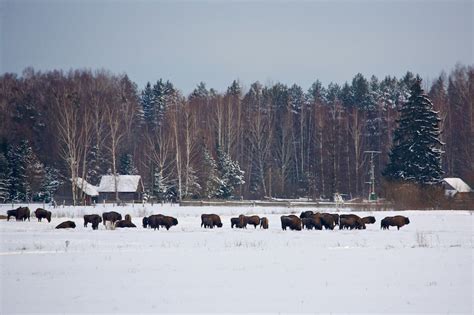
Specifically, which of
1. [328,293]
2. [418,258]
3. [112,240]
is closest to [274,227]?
[112,240]

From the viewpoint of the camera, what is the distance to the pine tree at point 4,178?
69.6 m

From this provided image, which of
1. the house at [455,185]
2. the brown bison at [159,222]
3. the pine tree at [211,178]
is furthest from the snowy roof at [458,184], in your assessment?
the brown bison at [159,222]

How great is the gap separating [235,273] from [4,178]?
184ft

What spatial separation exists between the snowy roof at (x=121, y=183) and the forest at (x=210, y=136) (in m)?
1.73

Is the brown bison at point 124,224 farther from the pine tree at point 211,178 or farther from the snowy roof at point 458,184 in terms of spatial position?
the snowy roof at point 458,184

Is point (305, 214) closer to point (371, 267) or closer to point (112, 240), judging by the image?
point (112, 240)

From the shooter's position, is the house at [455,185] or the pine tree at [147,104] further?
the pine tree at [147,104]

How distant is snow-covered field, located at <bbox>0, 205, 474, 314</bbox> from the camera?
50.8 feet

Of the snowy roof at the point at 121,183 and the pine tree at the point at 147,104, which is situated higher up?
the pine tree at the point at 147,104

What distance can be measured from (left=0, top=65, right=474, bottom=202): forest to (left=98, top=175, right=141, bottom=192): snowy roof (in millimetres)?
1730

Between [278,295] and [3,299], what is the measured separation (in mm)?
6451

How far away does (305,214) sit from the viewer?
145 ft

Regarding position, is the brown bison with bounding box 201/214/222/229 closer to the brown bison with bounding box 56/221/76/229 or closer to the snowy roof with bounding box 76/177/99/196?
the brown bison with bounding box 56/221/76/229

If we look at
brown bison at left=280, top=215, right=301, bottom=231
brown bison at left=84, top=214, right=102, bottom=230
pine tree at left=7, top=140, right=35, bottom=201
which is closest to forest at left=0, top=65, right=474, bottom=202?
pine tree at left=7, top=140, right=35, bottom=201
